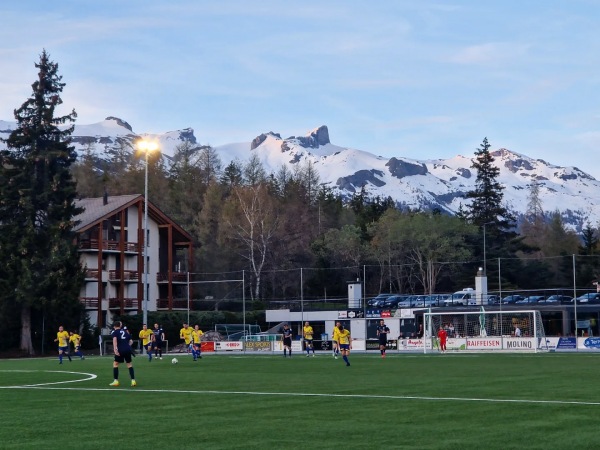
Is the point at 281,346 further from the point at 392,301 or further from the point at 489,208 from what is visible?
the point at 489,208

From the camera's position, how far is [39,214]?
77.1 m

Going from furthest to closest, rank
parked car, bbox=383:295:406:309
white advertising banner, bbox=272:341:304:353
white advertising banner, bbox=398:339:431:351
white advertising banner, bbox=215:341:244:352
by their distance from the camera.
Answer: parked car, bbox=383:295:406:309 → white advertising banner, bbox=215:341:244:352 → white advertising banner, bbox=272:341:304:353 → white advertising banner, bbox=398:339:431:351

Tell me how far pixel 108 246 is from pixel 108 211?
309cm

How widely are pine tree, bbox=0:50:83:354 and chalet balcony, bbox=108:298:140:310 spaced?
7.97 metres

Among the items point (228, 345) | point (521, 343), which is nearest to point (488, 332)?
point (521, 343)

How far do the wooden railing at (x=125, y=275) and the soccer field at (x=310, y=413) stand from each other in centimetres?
5658

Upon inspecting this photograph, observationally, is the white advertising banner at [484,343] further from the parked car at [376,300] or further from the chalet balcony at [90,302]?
the chalet balcony at [90,302]

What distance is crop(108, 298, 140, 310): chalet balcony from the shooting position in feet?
277

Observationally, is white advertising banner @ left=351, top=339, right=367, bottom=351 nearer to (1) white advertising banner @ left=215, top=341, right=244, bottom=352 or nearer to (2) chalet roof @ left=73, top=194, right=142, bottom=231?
(1) white advertising banner @ left=215, top=341, right=244, bottom=352

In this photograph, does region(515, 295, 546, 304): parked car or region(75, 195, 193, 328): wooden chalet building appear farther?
region(75, 195, 193, 328): wooden chalet building

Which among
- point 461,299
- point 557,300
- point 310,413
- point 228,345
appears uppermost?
point 461,299

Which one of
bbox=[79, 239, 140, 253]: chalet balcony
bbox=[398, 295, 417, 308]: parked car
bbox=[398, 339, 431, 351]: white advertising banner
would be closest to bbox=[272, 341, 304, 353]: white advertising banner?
bbox=[398, 339, 431, 351]: white advertising banner

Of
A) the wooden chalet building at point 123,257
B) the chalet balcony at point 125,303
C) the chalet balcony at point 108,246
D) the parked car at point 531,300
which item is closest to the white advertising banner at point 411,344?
the parked car at point 531,300

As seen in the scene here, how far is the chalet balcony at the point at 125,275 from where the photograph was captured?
85000 mm
